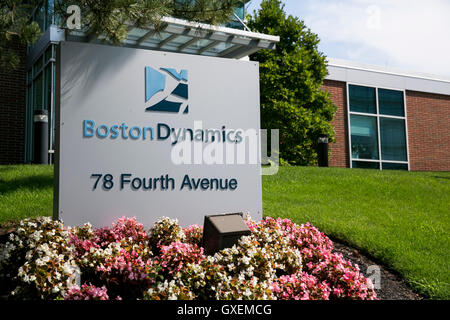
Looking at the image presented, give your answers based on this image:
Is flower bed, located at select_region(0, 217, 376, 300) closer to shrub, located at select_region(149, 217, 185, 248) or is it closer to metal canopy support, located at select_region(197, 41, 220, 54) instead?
shrub, located at select_region(149, 217, 185, 248)

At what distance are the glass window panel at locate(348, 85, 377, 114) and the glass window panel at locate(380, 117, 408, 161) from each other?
861 millimetres

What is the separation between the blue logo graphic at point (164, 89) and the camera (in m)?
5.05

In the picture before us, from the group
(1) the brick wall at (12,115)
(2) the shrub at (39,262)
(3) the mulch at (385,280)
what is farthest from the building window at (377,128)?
(2) the shrub at (39,262)

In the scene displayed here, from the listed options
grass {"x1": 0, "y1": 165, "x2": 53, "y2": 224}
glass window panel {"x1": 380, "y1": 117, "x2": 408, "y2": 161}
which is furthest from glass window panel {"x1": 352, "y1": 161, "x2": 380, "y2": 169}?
grass {"x1": 0, "y1": 165, "x2": 53, "y2": 224}

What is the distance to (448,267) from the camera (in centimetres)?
496

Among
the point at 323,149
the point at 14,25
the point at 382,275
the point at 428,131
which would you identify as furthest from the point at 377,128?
the point at 14,25

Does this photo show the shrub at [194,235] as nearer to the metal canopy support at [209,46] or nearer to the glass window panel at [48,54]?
the metal canopy support at [209,46]

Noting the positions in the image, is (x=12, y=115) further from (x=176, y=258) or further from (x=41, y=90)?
(x=176, y=258)

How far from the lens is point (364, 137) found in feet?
58.2

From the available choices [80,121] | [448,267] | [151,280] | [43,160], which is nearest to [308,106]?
[43,160]

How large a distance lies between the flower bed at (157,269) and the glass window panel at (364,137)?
13793 millimetres

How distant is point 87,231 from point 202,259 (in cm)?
133

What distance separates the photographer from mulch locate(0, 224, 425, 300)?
4352 mm

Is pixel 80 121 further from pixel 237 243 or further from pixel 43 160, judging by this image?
pixel 43 160
